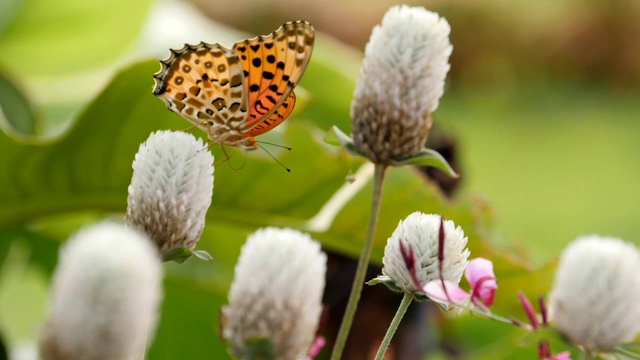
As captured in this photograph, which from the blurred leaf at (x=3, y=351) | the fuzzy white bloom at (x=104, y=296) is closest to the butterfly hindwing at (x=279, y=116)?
the fuzzy white bloom at (x=104, y=296)

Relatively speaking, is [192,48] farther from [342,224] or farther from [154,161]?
[342,224]

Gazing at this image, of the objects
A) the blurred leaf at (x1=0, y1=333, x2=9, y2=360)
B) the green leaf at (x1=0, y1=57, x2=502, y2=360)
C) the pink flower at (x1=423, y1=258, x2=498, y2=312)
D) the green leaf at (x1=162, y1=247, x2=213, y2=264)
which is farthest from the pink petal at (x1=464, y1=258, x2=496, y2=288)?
A: the blurred leaf at (x1=0, y1=333, x2=9, y2=360)

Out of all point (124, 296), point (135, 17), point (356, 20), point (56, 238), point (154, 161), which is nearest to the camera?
point (124, 296)

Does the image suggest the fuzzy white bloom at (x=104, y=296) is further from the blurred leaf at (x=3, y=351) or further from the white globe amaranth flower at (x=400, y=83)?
the blurred leaf at (x=3, y=351)

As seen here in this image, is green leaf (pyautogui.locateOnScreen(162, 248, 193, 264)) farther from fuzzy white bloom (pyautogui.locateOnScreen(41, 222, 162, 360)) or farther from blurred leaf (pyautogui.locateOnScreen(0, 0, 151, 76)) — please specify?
blurred leaf (pyautogui.locateOnScreen(0, 0, 151, 76))

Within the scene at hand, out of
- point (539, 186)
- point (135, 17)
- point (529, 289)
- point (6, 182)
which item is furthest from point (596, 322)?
point (539, 186)
